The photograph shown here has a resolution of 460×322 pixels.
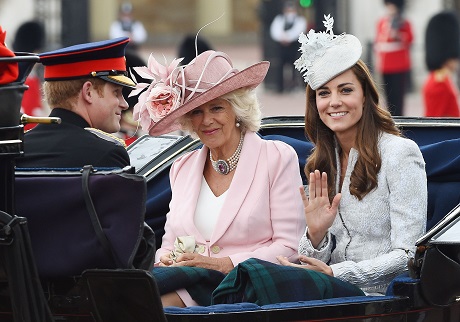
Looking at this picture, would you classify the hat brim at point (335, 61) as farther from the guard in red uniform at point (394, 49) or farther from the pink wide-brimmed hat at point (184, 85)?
the guard in red uniform at point (394, 49)

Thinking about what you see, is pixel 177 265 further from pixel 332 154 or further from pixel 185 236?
pixel 332 154

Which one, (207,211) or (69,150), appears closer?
(69,150)

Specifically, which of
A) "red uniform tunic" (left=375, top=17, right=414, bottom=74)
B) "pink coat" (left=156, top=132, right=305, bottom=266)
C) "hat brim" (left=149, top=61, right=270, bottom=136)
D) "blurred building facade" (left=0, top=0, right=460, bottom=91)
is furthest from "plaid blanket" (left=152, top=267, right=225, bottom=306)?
"red uniform tunic" (left=375, top=17, right=414, bottom=74)

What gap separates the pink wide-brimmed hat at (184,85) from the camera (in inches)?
189

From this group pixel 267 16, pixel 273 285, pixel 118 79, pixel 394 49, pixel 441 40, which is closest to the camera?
pixel 273 285

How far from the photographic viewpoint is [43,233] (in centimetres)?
392

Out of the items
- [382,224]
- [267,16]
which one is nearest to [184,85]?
[382,224]

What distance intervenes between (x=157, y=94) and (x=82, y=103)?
1.12 feet

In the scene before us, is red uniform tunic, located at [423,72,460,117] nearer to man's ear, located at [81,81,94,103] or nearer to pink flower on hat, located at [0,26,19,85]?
man's ear, located at [81,81,94,103]

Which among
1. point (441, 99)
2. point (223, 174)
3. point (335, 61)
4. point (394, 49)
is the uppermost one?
point (335, 61)

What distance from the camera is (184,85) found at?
4.88 metres

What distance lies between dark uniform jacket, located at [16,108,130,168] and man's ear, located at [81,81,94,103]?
7.3 inches

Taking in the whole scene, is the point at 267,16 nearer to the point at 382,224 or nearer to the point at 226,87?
the point at 226,87

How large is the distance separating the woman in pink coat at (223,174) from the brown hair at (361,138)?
111 mm
